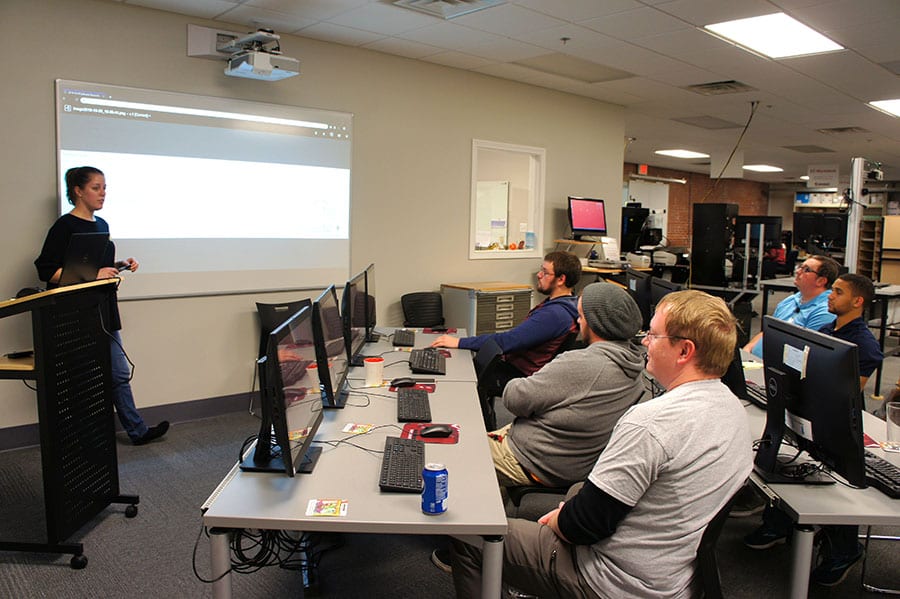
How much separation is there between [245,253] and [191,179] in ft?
2.10

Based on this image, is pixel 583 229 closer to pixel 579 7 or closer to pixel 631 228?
pixel 631 228

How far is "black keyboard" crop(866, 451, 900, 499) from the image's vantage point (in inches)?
73.7

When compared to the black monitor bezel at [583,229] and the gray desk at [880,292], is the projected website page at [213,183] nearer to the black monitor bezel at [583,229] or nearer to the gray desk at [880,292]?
the black monitor bezel at [583,229]

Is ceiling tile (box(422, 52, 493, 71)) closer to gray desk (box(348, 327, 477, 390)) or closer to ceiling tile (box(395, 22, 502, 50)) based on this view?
ceiling tile (box(395, 22, 502, 50))

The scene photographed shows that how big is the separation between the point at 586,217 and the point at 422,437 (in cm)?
499

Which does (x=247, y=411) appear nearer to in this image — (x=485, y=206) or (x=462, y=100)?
(x=462, y=100)

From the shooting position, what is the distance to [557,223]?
6.77 m

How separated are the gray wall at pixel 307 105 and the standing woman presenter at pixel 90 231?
0.34 m

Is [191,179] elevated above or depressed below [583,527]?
above

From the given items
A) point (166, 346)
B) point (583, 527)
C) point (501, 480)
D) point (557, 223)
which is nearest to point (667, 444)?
point (583, 527)

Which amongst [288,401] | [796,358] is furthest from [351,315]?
[796,358]

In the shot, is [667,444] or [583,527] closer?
[667,444]

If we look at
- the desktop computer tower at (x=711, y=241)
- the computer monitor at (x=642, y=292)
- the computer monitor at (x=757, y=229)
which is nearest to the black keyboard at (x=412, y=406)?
the computer monitor at (x=642, y=292)

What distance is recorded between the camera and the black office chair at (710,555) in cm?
150
